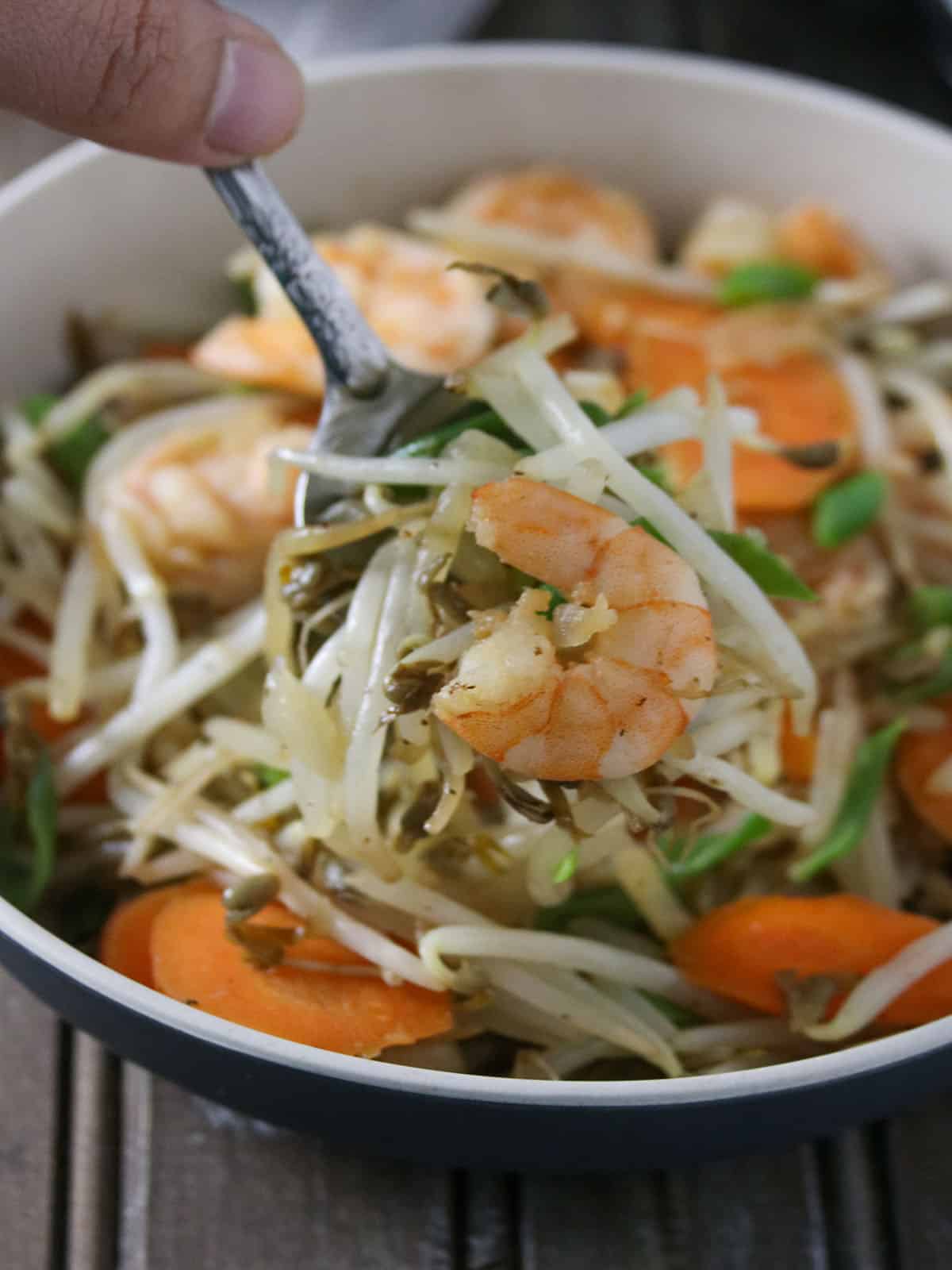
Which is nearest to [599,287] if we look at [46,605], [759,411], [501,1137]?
[759,411]

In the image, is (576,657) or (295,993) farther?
(295,993)

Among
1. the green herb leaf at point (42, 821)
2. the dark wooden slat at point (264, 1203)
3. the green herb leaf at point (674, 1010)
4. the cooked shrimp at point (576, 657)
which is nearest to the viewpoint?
the cooked shrimp at point (576, 657)

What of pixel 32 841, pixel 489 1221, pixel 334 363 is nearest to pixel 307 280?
pixel 334 363

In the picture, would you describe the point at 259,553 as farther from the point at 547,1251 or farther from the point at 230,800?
the point at 547,1251

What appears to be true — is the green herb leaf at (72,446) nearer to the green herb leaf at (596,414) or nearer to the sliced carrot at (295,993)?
the sliced carrot at (295,993)

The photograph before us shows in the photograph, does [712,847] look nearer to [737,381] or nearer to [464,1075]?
[464,1075]

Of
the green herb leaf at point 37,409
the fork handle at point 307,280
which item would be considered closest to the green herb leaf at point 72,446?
the green herb leaf at point 37,409

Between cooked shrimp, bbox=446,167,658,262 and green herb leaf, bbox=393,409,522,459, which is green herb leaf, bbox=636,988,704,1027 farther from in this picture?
cooked shrimp, bbox=446,167,658,262
